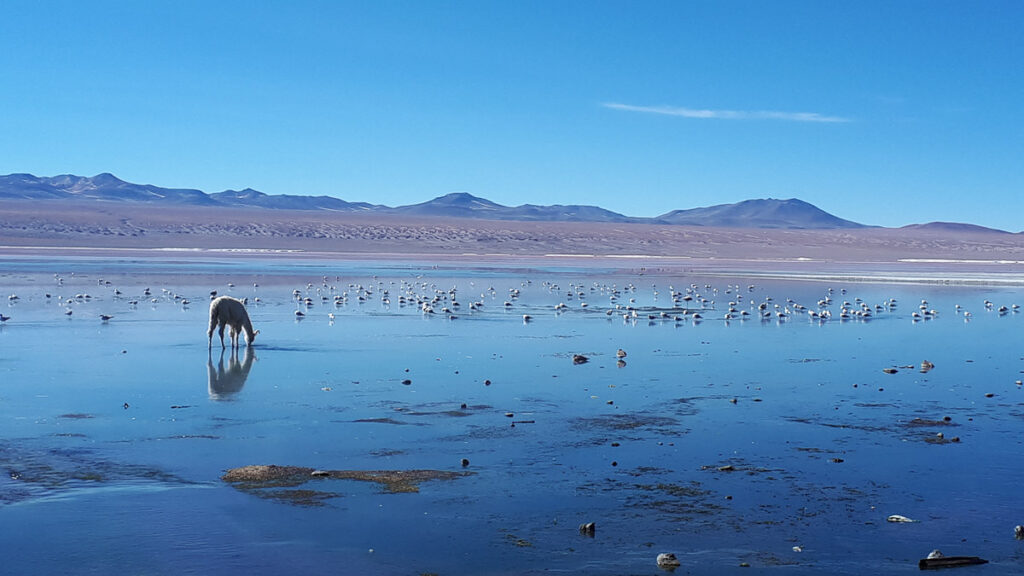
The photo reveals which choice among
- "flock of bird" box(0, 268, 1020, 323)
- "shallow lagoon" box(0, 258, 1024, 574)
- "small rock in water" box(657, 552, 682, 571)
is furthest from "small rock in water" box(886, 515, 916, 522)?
"flock of bird" box(0, 268, 1020, 323)

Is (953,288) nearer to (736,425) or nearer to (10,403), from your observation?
(736,425)

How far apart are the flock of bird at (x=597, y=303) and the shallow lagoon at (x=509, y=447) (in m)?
3.84

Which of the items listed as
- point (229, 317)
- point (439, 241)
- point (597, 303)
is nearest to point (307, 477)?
→ point (229, 317)

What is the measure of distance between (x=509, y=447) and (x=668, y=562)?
3606mm

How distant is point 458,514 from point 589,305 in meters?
21.1

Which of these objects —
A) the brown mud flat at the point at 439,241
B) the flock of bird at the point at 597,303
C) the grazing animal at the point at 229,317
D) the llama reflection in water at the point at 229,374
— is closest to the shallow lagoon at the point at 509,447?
the llama reflection in water at the point at 229,374

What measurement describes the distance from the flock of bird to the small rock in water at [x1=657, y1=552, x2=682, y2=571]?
16796 mm

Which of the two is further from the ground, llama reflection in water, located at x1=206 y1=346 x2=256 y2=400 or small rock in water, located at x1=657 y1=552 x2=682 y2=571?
llama reflection in water, located at x1=206 y1=346 x2=256 y2=400

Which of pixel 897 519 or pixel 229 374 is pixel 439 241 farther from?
pixel 897 519

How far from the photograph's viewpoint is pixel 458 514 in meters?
8.05

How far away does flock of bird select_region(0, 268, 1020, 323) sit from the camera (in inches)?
1014

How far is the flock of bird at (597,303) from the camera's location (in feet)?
84.5

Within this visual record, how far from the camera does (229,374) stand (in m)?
15.0

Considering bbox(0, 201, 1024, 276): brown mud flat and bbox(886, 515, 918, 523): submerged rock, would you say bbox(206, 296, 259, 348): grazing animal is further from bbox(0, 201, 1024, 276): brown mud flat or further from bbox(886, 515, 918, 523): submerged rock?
bbox(0, 201, 1024, 276): brown mud flat
